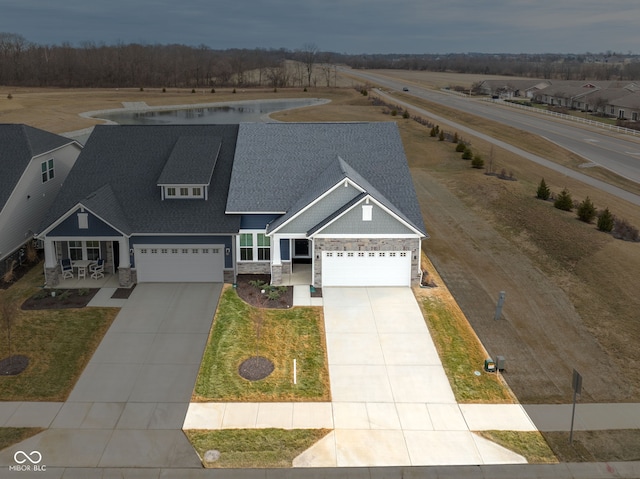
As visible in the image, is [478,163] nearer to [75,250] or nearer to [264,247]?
[264,247]

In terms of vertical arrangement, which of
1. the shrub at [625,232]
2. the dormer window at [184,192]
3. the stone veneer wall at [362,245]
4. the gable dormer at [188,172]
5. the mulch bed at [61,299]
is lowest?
the mulch bed at [61,299]

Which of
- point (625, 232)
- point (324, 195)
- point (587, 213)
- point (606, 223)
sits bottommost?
point (625, 232)

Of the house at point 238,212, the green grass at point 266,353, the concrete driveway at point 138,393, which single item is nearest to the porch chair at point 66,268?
the house at point 238,212

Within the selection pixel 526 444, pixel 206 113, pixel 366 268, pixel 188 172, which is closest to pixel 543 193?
pixel 366 268

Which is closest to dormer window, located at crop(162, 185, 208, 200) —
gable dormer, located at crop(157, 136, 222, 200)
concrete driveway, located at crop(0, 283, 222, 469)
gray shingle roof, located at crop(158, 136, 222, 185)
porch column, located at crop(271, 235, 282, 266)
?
gable dormer, located at crop(157, 136, 222, 200)

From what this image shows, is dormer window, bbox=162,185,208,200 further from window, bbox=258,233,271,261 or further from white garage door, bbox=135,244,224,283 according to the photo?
window, bbox=258,233,271,261

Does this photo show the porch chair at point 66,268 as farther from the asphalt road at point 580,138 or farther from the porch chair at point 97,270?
the asphalt road at point 580,138

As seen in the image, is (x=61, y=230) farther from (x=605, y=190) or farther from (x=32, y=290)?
(x=605, y=190)

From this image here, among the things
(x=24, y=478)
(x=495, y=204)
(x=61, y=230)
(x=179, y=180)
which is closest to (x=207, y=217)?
(x=179, y=180)
